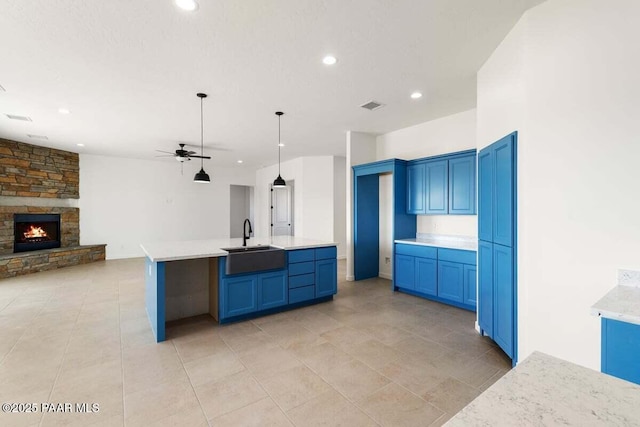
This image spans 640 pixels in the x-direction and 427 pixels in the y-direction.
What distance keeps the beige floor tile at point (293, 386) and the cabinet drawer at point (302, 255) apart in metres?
1.60

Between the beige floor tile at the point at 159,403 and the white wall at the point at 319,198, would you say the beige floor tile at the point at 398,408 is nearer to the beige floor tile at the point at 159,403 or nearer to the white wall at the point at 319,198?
the beige floor tile at the point at 159,403

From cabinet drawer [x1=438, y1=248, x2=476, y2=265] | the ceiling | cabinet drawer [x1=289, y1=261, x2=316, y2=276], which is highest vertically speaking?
the ceiling

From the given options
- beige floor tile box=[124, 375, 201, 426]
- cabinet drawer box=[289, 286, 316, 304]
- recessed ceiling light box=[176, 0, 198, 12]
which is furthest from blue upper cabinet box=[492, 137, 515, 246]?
beige floor tile box=[124, 375, 201, 426]

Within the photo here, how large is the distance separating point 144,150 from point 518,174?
7.59 meters

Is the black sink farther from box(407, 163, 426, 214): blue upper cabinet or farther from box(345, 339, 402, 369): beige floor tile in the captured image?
box(407, 163, 426, 214): blue upper cabinet

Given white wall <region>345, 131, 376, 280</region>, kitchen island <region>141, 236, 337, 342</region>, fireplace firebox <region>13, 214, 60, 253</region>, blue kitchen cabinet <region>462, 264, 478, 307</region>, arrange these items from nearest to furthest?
kitchen island <region>141, 236, 337, 342</region> → blue kitchen cabinet <region>462, 264, 478, 307</region> → white wall <region>345, 131, 376, 280</region> → fireplace firebox <region>13, 214, 60, 253</region>

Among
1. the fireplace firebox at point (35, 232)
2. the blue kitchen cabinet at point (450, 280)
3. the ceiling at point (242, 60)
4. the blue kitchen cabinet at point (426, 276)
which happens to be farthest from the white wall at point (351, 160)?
the fireplace firebox at point (35, 232)

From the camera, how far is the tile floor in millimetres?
1932

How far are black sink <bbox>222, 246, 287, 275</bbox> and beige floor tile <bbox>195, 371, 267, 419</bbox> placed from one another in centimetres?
126

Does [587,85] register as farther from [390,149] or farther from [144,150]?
[144,150]

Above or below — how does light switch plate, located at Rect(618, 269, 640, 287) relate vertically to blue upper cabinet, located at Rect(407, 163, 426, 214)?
below

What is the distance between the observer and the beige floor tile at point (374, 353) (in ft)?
8.48

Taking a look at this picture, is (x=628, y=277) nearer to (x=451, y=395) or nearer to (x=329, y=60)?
(x=451, y=395)

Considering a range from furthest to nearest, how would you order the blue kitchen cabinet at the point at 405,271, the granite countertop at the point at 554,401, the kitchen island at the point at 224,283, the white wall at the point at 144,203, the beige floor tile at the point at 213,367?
the white wall at the point at 144,203 < the blue kitchen cabinet at the point at 405,271 < the kitchen island at the point at 224,283 < the beige floor tile at the point at 213,367 < the granite countertop at the point at 554,401
